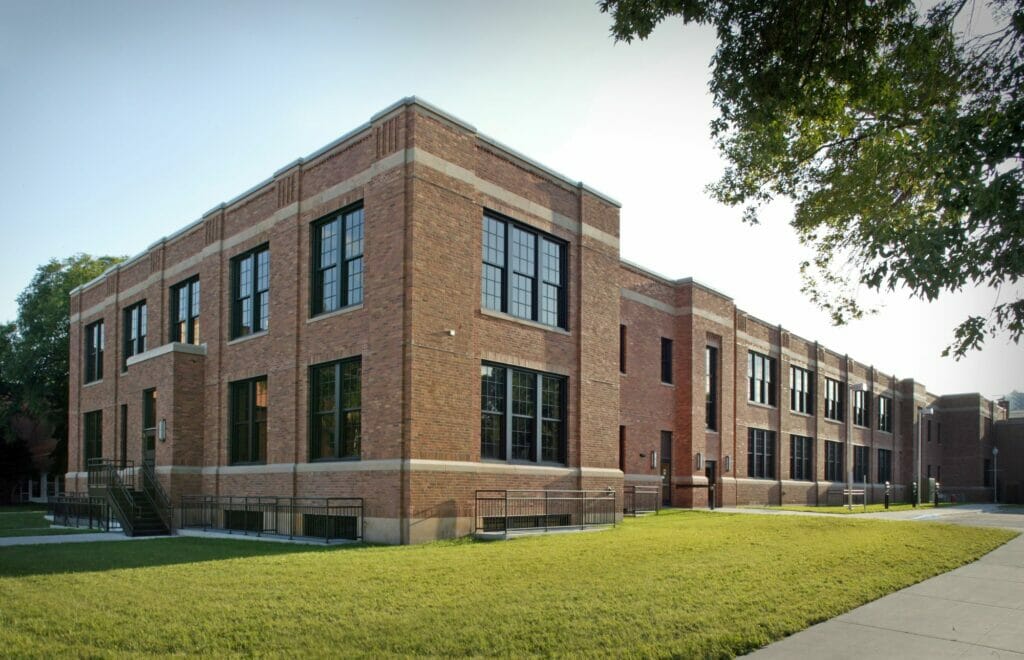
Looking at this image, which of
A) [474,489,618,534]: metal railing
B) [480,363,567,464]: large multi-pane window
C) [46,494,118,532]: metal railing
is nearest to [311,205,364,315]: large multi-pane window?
[480,363,567,464]: large multi-pane window

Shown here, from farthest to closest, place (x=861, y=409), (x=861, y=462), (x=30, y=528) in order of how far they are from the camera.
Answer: (x=861, y=409)
(x=861, y=462)
(x=30, y=528)

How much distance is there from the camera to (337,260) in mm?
21234

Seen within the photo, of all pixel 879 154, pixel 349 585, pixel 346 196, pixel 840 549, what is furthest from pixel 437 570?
pixel 346 196

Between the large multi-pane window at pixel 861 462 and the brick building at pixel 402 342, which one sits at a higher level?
the brick building at pixel 402 342

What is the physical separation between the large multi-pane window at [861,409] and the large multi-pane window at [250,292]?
4091cm

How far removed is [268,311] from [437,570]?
13220 millimetres

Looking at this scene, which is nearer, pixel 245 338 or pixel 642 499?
pixel 245 338

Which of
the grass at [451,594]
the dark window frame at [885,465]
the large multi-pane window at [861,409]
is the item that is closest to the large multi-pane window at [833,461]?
the large multi-pane window at [861,409]

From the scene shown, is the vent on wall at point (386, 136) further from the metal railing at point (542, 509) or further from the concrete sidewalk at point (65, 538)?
the concrete sidewalk at point (65, 538)

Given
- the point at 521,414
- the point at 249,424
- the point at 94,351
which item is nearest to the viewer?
the point at 521,414

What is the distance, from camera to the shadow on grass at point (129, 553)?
13422 mm

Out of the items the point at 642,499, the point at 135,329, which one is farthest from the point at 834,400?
the point at 135,329

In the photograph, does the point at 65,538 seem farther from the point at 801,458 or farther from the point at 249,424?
the point at 801,458

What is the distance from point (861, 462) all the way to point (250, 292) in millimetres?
42755
